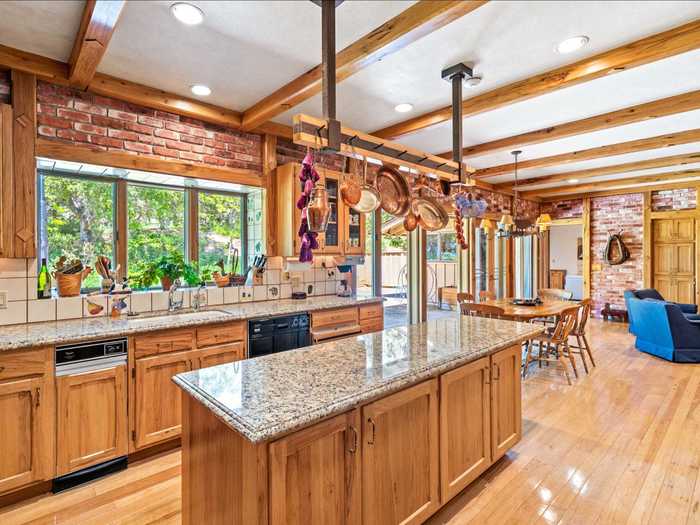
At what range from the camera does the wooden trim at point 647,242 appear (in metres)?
7.07

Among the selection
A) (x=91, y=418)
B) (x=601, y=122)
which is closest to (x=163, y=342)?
(x=91, y=418)

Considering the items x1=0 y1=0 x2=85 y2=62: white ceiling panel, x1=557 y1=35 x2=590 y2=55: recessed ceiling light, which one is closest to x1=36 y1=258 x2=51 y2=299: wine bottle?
x1=0 y1=0 x2=85 y2=62: white ceiling panel

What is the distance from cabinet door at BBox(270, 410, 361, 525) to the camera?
122cm

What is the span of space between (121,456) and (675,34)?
4.22 metres

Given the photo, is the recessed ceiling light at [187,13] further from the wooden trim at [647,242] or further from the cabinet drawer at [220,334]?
the wooden trim at [647,242]

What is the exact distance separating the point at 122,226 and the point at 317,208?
2268 mm

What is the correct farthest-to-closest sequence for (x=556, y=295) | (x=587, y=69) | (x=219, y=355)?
(x=556, y=295) → (x=219, y=355) → (x=587, y=69)

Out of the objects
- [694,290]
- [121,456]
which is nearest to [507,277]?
[694,290]

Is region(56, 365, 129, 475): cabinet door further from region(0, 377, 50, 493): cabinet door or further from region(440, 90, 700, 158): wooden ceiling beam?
region(440, 90, 700, 158): wooden ceiling beam

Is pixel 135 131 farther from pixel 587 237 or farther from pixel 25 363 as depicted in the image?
pixel 587 237

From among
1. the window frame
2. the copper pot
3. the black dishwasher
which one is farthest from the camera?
the black dishwasher

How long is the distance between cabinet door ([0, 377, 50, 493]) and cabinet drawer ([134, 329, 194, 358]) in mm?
514

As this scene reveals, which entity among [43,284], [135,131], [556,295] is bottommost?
[556,295]

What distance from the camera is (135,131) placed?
2.90 meters
